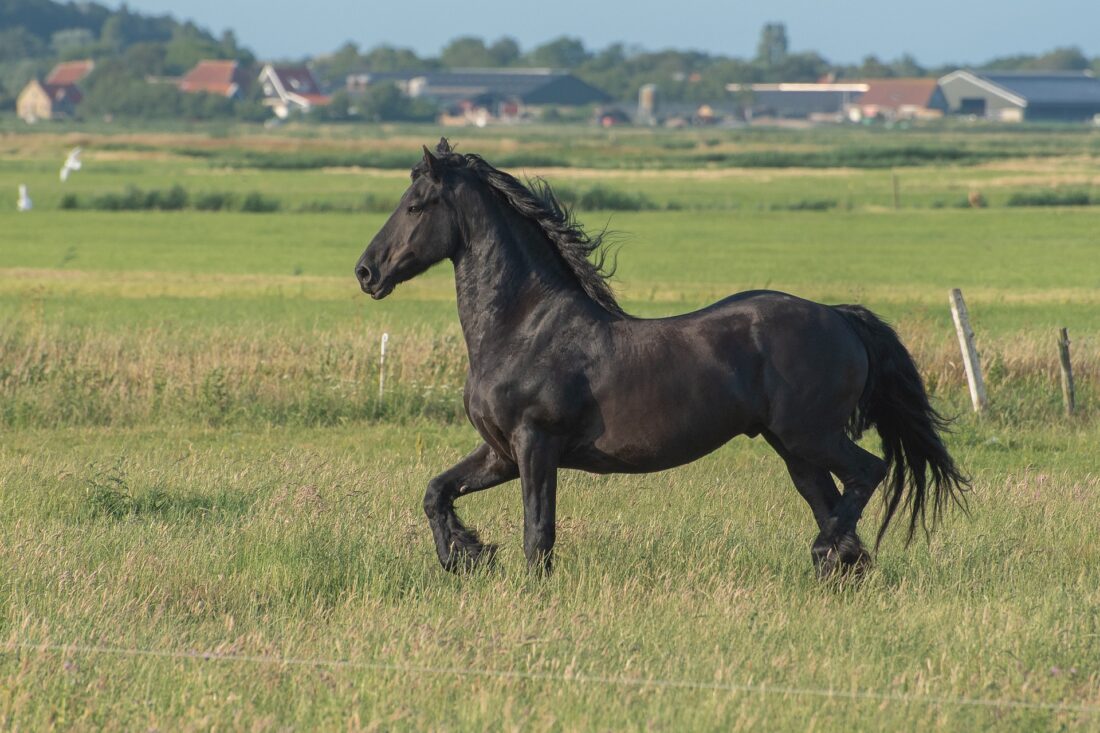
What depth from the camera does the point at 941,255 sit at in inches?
1597

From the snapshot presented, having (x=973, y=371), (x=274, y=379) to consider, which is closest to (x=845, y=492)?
(x=973, y=371)

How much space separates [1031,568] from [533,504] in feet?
9.06

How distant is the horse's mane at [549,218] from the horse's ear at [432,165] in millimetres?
43

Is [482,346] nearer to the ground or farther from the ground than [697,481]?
farther from the ground

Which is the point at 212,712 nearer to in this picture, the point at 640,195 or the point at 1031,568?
the point at 1031,568

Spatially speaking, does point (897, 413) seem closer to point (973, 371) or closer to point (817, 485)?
point (817, 485)

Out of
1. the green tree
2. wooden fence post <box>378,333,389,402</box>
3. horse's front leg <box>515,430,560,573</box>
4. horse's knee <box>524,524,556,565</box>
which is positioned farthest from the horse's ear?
the green tree

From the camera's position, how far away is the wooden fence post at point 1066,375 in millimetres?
15133

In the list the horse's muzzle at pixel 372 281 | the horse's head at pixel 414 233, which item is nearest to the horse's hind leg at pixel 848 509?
the horse's head at pixel 414 233

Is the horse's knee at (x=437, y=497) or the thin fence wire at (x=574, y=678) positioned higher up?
the horse's knee at (x=437, y=497)

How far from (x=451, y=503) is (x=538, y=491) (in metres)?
0.61

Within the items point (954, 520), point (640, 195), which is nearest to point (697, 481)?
point (954, 520)

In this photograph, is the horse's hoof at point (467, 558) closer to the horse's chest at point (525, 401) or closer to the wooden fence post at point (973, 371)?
the horse's chest at point (525, 401)

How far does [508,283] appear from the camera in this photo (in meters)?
7.98
